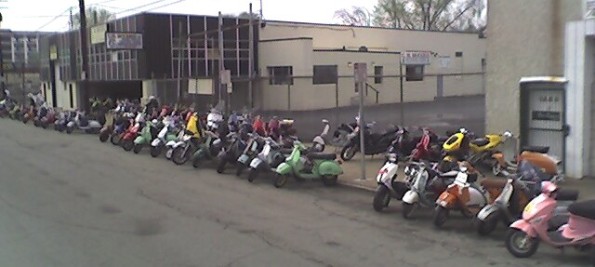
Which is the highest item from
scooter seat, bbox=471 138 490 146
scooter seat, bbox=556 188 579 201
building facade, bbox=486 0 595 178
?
building facade, bbox=486 0 595 178

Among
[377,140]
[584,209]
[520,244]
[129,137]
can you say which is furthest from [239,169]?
[584,209]

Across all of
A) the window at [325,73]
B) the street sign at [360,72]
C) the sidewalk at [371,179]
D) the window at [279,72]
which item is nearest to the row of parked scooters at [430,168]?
the sidewalk at [371,179]

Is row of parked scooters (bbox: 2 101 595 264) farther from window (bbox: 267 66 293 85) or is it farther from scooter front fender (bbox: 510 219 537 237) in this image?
window (bbox: 267 66 293 85)

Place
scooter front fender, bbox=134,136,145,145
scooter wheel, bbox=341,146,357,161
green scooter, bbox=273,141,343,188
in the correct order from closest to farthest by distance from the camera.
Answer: green scooter, bbox=273,141,343,188, scooter wheel, bbox=341,146,357,161, scooter front fender, bbox=134,136,145,145

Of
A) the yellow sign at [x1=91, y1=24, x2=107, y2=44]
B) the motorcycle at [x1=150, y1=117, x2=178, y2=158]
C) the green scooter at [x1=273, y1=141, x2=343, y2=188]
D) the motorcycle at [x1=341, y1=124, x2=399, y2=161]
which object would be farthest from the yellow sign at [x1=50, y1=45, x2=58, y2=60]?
the green scooter at [x1=273, y1=141, x2=343, y2=188]

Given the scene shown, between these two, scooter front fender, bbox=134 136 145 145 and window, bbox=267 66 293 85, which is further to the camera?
window, bbox=267 66 293 85

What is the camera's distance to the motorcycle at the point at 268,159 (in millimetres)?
12855

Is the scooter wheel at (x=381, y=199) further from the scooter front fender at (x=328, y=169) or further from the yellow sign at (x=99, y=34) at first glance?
the yellow sign at (x=99, y=34)

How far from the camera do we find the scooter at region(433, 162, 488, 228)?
28.1 ft

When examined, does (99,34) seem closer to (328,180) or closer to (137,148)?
(137,148)

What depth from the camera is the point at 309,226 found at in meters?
8.73

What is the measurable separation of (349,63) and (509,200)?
33336mm

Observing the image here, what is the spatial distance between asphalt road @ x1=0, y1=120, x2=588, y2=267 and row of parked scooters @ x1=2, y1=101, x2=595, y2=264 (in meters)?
0.27

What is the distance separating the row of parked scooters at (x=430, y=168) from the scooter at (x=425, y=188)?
15mm
